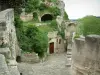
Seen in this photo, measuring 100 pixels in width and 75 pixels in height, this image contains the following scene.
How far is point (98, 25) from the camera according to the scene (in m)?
10.8

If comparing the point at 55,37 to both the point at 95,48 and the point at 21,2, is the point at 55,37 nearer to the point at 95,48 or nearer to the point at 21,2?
the point at 21,2

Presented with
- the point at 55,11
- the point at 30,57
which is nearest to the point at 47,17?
the point at 55,11

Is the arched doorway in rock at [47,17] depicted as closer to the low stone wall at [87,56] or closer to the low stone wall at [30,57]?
the low stone wall at [30,57]

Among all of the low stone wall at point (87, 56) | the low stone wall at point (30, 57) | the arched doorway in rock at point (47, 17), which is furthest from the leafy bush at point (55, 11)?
the low stone wall at point (87, 56)

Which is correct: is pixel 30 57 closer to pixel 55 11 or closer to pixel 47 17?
pixel 55 11

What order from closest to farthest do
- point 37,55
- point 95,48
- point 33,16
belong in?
point 95,48
point 37,55
point 33,16

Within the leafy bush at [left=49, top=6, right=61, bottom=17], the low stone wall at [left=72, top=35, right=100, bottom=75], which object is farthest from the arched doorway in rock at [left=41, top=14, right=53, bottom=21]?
the low stone wall at [left=72, top=35, right=100, bottom=75]

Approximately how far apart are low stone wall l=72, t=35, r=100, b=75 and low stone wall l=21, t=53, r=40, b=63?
16679 millimetres

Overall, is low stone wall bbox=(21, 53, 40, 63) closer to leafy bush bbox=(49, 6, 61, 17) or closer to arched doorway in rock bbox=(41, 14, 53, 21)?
leafy bush bbox=(49, 6, 61, 17)

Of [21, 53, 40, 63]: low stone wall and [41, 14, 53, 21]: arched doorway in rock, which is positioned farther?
[41, 14, 53, 21]: arched doorway in rock

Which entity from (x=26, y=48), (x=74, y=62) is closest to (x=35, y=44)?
(x=26, y=48)

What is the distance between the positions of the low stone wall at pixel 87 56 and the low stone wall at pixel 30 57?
54.7 ft

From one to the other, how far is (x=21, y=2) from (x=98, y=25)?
536 inches

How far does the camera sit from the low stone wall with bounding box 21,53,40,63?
979 inches
